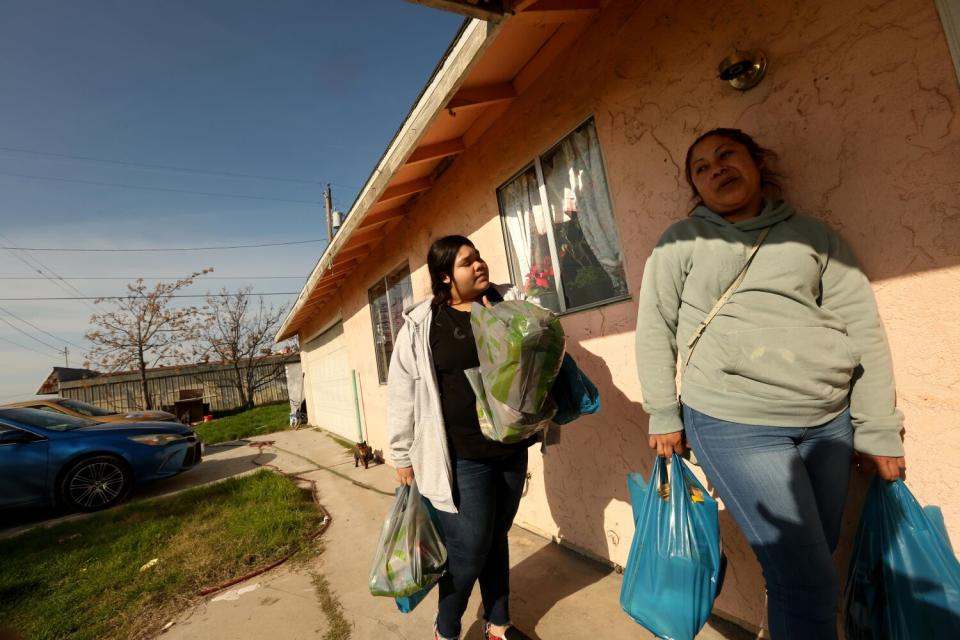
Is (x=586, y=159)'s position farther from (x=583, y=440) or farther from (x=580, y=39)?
(x=583, y=440)

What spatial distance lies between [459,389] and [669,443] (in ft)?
2.76

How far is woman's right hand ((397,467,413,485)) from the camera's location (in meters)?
1.94

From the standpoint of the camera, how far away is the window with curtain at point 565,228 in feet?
8.00

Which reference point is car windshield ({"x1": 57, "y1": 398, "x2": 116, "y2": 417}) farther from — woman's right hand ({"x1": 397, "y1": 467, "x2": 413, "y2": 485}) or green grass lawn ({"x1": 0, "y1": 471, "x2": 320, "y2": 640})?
woman's right hand ({"x1": 397, "y1": 467, "x2": 413, "y2": 485})

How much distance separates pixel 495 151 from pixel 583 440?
2.19 meters

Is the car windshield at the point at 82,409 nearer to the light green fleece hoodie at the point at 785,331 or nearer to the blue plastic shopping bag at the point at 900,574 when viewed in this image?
the light green fleece hoodie at the point at 785,331

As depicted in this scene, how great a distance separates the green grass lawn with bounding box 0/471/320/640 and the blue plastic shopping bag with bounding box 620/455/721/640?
2.97 m

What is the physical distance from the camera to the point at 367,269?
266 inches

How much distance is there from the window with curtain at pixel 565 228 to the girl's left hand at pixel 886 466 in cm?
122

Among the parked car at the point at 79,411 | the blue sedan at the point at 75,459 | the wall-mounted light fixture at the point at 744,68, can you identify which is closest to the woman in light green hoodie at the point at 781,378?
the wall-mounted light fixture at the point at 744,68

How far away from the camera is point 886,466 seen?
1.30 metres

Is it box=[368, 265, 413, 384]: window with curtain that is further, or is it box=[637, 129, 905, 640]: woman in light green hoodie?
box=[368, 265, 413, 384]: window with curtain

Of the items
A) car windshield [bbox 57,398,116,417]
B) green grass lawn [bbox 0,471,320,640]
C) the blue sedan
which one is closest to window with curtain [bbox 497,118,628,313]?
green grass lawn [bbox 0,471,320,640]

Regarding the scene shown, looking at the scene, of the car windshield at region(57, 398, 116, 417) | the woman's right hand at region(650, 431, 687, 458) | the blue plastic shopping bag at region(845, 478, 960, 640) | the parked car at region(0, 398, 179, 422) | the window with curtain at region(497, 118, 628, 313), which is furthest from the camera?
the car windshield at region(57, 398, 116, 417)
